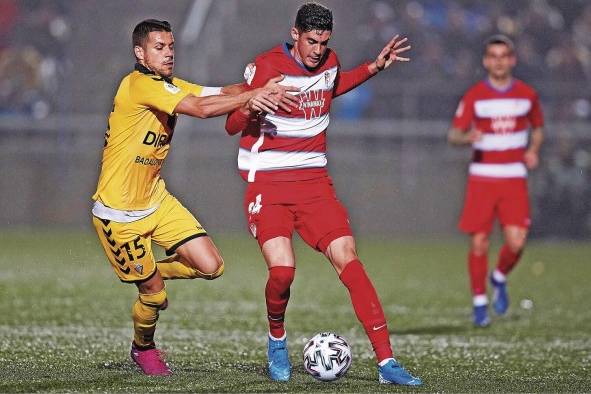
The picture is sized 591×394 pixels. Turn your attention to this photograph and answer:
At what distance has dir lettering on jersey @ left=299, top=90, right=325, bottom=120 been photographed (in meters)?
6.76

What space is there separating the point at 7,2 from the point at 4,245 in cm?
619

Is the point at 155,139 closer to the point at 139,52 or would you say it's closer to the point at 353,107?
the point at 139,52

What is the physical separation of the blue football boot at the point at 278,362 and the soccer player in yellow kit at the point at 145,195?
57cm

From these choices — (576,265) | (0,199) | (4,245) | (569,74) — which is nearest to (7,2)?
(0,199)

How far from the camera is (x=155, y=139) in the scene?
6.79 m

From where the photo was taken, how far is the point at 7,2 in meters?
21.1

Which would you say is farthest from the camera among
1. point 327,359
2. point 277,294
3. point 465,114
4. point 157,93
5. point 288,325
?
point 465,114

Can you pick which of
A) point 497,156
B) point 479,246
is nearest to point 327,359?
point 479,246

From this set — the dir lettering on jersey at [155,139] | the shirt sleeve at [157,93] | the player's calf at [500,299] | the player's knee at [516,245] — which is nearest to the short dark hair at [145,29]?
the shirt sleeve at [157,93]

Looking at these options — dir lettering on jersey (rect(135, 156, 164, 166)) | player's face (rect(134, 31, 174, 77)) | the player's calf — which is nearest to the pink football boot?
dir lettering on jersey (rect(135, 156, 164, 166))

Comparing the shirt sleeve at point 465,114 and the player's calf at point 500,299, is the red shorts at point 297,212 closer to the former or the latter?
the shirt sleeve at point 465,114

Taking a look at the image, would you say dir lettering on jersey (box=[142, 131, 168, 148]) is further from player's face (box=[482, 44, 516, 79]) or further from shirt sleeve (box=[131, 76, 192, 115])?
player's face (box=[482, 44, 516, 79])

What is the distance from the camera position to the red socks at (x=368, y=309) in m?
6.38

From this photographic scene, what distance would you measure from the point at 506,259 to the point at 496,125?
3.86ft
